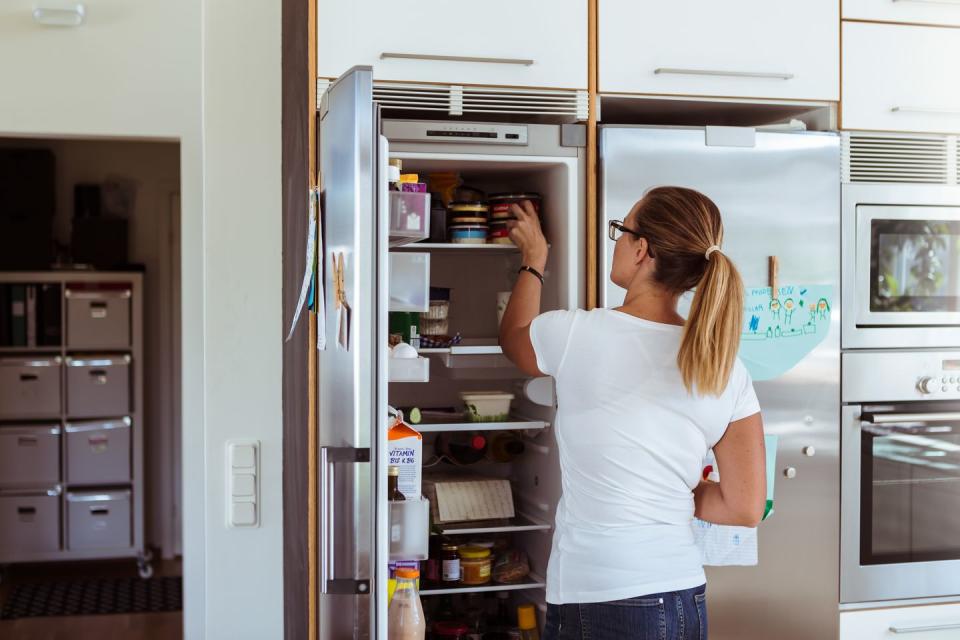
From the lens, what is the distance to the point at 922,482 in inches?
102

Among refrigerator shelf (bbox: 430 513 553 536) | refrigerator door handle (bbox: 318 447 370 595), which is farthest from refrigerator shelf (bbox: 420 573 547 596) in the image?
refrigerator door handle (bbox: 318 447 370 595)

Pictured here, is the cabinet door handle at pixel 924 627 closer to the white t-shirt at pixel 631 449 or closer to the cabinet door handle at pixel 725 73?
the white t-shirt at pixel 631 449

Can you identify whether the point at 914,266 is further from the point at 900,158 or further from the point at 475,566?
the point at 475,566

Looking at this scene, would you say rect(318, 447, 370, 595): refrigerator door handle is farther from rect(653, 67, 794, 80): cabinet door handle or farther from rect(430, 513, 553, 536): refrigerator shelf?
rect(653, 67, 794, 80): cabinet door handle

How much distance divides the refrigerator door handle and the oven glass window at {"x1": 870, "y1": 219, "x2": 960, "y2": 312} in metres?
1.66

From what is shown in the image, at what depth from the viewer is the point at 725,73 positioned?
7.89 feet

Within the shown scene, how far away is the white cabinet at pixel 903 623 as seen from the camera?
2541 mm

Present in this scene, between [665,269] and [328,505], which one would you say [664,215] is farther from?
[328,505]

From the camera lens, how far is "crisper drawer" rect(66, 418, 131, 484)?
202 inches

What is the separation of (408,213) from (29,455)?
4.10m

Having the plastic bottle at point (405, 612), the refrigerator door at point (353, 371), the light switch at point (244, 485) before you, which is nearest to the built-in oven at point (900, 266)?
the plastic bottle at point (405, 612)

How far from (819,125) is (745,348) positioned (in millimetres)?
641

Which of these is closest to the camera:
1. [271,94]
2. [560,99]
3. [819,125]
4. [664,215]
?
[664,215]

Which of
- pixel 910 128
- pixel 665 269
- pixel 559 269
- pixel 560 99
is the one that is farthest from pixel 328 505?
pixel 910 128
